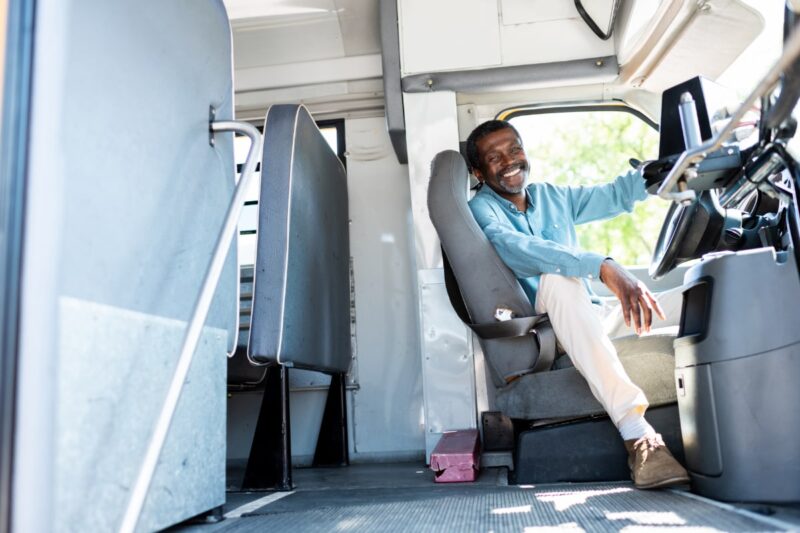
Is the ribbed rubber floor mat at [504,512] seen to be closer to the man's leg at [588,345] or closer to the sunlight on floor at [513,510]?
the sunlight on floor at [513,510]

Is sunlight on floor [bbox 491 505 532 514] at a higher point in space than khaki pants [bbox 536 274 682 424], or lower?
lower

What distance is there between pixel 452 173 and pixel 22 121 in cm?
183

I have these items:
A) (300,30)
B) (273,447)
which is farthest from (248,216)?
(273,447)

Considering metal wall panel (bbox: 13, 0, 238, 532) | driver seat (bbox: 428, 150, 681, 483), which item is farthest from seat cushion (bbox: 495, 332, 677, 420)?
metal wall panel (bbox: 13, 0, 238, 532)

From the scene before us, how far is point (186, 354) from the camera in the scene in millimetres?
1360

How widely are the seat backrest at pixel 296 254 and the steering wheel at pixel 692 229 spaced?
4.19 feet

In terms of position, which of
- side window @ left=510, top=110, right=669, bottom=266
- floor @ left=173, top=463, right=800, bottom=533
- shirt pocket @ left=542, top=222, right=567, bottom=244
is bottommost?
floor @ left=173, top=463, right=800, bottom=533

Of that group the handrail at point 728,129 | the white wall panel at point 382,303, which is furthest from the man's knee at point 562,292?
the white wall panel at point 382,303

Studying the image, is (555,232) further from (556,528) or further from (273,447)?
(556,528)

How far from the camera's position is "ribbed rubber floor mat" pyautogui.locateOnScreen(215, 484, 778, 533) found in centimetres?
156

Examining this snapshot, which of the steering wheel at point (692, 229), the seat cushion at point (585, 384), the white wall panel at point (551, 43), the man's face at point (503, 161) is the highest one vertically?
the white wall panel at point (551, 43)

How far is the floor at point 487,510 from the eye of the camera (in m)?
1.54

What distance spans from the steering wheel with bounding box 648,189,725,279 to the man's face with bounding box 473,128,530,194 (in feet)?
2.89

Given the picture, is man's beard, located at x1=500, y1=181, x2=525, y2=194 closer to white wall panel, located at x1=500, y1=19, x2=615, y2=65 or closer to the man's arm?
the man's arm
